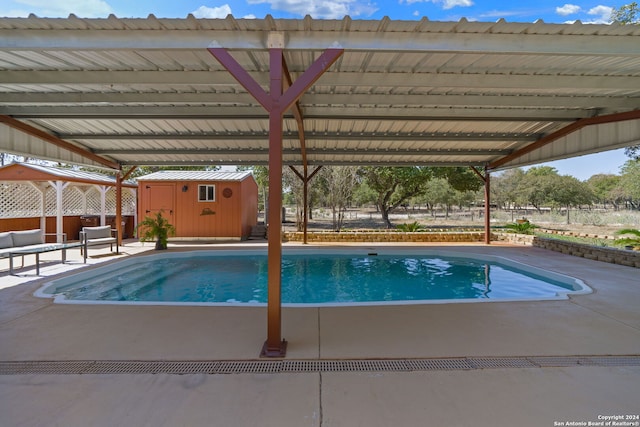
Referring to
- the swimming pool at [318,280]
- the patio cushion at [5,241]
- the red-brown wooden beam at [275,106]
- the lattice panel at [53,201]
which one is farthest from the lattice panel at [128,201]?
the red-brown wooden beam at [275,106]

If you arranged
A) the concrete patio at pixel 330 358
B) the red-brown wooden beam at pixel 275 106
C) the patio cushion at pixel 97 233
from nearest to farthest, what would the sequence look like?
the concrete patio at pixel 330 358, the red-brown wooden beam at pixel 275 106, the patio cushion at pixel 97 233

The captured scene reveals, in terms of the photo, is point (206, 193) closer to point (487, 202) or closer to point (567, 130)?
point (487, 202)

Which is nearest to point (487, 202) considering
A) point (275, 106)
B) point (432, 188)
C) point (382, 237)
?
point (382, 237)

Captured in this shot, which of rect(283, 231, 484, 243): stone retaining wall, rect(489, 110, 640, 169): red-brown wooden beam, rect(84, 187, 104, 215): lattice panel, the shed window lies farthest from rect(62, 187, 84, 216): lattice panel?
rect(489, 110, 640, 169): red-brown wooden beam

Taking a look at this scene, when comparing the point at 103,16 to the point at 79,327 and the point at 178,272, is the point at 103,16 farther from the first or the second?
the point at 178,272

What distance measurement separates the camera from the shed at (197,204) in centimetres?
1190

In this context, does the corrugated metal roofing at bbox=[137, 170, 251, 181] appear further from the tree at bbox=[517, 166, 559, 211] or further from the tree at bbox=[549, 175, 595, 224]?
the tree at bbox=[549, 175, 595, 224]

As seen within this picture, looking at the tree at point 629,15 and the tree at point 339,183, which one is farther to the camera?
the tree at point 339,183

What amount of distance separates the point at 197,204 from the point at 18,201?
5463 mm

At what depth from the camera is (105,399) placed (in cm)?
215

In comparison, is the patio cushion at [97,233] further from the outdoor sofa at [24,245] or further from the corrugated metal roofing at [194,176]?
the corrugated metal roofing at [194,176]

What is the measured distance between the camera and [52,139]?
7168mm

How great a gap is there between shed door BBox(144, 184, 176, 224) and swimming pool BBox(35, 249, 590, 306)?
11.0 ft

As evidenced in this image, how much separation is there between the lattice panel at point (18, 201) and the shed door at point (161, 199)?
10.4 ft
